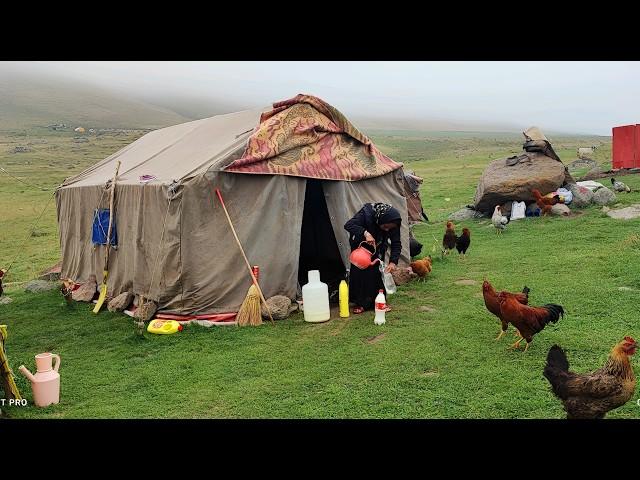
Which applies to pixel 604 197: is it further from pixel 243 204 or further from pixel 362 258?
pixel 243 204

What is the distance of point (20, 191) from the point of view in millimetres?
24594

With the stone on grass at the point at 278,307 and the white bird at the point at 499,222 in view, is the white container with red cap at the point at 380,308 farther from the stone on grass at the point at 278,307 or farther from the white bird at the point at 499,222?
the white bird at the point at 499,222

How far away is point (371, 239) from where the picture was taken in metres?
7.06

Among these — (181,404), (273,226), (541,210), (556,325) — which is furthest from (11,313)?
(541,210)

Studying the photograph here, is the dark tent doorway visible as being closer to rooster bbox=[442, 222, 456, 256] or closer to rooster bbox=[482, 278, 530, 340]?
rooster bbox=[442, 222, 456, 256]

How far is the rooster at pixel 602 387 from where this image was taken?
3449mm

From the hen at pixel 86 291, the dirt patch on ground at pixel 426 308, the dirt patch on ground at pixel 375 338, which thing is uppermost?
the dirt patch on ground at pixel 426 308

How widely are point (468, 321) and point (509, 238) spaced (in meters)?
5.85

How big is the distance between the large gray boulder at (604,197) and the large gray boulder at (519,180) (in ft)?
3.00

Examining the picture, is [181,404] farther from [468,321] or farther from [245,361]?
[468,321]

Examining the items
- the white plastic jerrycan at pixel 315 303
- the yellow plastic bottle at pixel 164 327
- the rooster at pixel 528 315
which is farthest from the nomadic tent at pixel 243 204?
the rooster at pixel 528 315

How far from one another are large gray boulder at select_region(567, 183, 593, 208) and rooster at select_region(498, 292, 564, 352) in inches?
372

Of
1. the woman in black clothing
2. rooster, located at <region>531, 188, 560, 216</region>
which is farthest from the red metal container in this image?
the woman in black clothing

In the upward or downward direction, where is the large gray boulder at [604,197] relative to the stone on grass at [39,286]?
upward
